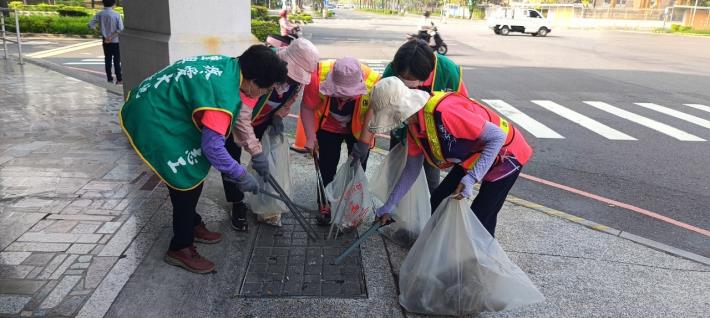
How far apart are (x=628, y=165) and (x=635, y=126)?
2294 mm

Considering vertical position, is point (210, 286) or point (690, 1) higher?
point (690, 1)

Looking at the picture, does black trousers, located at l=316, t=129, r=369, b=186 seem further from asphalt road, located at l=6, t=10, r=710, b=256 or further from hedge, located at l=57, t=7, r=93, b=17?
hedge, located at l=57, t=7, r=93, b=17

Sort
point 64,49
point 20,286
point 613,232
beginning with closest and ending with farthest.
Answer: point 20,286, point 613,232, point 64,49

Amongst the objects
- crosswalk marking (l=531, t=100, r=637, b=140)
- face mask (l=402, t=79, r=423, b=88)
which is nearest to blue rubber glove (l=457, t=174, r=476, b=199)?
face mask (l=402, t=79, r=423, b=88)

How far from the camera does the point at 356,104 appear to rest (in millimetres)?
3266

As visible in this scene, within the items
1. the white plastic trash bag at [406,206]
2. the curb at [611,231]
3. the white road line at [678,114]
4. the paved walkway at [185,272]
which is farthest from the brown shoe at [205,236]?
the white road line at [678,114]

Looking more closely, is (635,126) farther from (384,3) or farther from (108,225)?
Answer: (384,3)

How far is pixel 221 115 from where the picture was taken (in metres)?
2.54

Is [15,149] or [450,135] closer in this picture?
[450,135]

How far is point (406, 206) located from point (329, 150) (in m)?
0.66

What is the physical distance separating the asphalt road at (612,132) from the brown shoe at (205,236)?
2799mm

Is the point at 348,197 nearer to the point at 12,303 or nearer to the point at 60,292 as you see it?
the point at 60,292

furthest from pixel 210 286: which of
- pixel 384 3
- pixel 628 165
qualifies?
pixel 384 3

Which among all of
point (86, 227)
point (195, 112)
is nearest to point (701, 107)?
point (195, 112)
